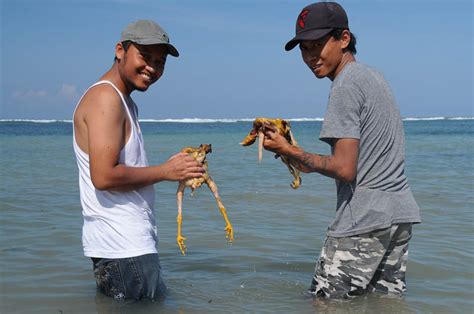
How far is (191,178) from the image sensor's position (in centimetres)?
396

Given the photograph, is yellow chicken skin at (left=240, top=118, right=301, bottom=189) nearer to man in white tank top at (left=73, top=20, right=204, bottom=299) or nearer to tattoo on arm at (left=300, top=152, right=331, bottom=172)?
tattoo on arm at (left=300, top=152, right=331, bottom=172)

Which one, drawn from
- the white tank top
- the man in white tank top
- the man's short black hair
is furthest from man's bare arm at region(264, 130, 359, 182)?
the white tank top

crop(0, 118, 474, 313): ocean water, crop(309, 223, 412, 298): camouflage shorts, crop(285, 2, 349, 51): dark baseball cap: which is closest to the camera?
crop(285, 2, 349, 51): dark baseball cap

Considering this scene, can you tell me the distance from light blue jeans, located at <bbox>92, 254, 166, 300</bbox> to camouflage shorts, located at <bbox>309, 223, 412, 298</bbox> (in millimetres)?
1108

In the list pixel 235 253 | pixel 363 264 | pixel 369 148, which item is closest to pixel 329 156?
pixel 369 148

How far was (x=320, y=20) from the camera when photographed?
396 centimetres

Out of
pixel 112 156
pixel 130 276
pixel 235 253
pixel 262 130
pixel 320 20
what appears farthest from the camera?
pixel 235 253

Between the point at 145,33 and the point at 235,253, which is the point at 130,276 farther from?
the point at 235,253

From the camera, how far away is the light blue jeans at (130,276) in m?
4.04

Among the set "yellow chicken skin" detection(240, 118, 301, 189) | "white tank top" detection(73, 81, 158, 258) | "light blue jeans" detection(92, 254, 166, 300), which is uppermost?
"yellow chicken skin" detection(240, 118, 301, 189)

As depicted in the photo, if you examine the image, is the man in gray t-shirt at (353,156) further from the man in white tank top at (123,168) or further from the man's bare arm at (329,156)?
the man in white tank top at (123,168)

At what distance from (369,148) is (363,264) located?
76 centimetres

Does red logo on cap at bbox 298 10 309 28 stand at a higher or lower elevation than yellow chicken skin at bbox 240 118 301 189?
higher

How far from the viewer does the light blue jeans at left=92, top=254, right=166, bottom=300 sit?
13.2 feet
